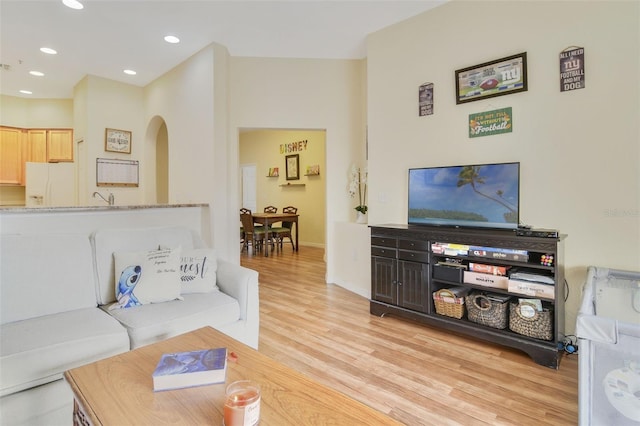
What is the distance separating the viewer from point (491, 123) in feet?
9.37

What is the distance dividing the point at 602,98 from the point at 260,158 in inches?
287

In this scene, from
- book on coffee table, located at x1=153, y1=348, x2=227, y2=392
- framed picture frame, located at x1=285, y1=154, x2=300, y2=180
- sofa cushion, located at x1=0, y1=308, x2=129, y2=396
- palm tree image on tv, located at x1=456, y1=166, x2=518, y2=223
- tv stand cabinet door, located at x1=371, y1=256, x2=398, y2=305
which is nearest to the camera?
book on coffee table, located at x1=153, y1=348, x2=227, y2=392

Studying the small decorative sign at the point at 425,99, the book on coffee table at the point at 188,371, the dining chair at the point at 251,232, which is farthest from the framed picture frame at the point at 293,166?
the book on coffee table at the point at 188,371

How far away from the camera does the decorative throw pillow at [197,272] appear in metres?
2.29

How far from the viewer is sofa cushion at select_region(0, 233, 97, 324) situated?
5.99 feet

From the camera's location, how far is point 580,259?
2.46 metres

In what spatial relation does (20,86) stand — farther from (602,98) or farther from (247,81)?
(602,98)

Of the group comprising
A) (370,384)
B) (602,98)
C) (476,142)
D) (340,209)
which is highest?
(602,98)

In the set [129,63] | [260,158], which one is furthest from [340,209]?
[260,158]

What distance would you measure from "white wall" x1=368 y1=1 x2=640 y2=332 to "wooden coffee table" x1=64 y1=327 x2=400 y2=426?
2337 mm

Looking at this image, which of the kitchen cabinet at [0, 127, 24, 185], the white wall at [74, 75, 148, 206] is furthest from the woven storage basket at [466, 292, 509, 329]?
the kitchen cabinet at [0, 127, 24, 185]

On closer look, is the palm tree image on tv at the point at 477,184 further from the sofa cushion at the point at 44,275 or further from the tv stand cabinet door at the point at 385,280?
the sofa cushion at the point at 44,275

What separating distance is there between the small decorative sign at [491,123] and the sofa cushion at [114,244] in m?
2.71

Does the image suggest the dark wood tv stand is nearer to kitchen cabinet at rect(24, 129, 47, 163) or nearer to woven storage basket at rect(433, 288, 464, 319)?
woven storage basket at rect(433, 288, 464, 319)
